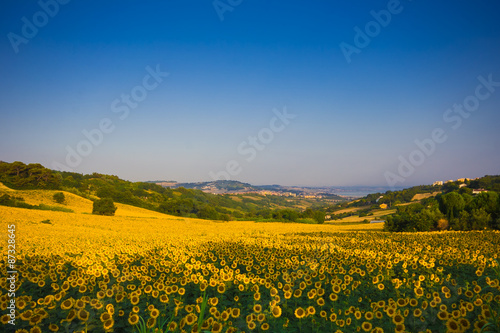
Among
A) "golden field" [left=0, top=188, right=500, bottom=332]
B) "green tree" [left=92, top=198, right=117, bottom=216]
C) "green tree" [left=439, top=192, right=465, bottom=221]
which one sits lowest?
"green tree" [left=92, top=198, right=117, bottom=216]

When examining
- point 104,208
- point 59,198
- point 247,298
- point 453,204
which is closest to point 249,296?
point 247,298

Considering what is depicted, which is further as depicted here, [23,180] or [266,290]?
[23,180]

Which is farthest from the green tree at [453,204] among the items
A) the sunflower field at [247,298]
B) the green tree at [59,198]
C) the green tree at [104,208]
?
the green tree at [59,198]

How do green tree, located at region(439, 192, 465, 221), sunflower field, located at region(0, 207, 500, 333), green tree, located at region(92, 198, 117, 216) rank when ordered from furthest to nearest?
green tree, located at region(92, 198, 117, 216), green tree, located at region(439, 192, 465, 221), sunflower field, located at region(0, 207, 500, 333)

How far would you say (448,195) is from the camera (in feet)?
83.5

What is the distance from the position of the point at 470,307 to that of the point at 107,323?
5158mm


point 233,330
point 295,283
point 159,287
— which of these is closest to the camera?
point 233,330

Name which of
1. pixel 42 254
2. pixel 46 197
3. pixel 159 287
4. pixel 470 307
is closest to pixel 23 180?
pixel 46 197

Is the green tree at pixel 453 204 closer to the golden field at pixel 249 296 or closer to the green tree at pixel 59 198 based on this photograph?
the golden field at pixel 249 296

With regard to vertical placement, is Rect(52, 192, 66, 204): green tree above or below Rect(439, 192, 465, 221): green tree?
below

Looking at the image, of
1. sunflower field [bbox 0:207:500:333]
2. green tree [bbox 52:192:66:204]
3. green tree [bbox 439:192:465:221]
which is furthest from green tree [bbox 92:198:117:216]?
green tree [bbox 439:192:465:221]

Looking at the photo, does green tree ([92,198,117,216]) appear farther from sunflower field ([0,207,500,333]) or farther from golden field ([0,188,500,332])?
sunflower field ([0,207,500,333])

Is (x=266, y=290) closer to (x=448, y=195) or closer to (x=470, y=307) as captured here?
(x=470, y=307)

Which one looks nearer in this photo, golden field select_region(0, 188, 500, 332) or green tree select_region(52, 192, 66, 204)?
golden field select_region(0, 188, 500, 332)
